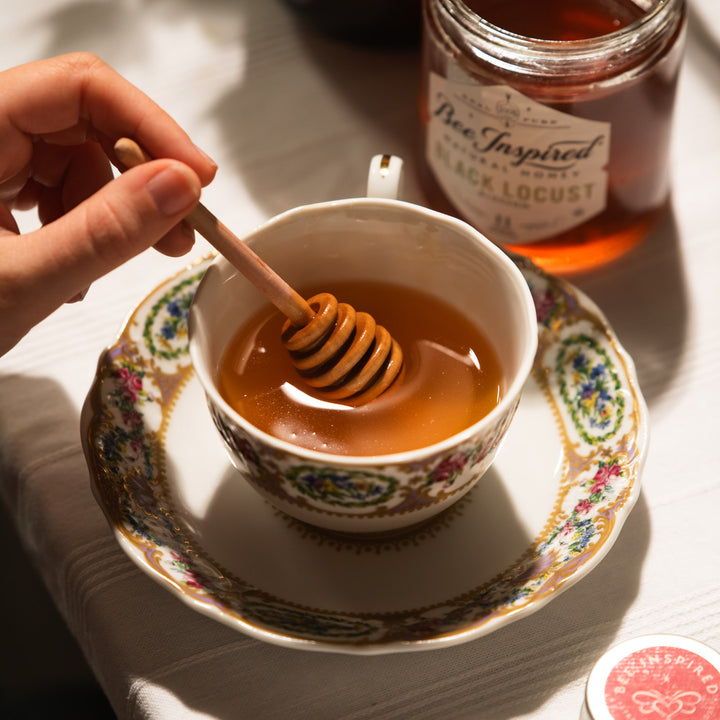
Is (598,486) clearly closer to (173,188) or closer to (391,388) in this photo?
(391,388)

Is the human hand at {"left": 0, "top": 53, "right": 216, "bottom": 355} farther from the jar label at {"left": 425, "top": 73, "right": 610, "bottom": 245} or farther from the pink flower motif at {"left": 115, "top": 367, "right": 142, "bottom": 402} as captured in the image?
the jar label at {"left": 425, "top": 73, "right": 610, "bottom": 245}

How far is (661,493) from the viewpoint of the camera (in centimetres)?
68

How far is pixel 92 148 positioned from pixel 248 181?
0.18 m

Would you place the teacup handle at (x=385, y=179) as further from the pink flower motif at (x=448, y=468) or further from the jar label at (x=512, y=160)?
the pink flower motif at (x=448, y=468)

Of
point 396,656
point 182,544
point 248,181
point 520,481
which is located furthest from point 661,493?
point 248,181

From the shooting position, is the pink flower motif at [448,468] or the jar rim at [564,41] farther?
the jar rim at [564,41]

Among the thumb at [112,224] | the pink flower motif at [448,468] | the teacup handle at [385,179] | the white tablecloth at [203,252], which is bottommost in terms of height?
the white tablecloth at [203,252]

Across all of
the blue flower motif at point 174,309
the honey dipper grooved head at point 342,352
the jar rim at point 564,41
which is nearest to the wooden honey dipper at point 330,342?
the honey dipper grooved head at point 342,352

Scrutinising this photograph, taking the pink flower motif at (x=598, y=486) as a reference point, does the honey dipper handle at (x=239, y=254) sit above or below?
above

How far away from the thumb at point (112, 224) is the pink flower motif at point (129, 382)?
12cm

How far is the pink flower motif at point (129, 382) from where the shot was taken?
2.21 ft

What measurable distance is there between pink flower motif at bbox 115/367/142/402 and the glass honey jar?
0.30 meters

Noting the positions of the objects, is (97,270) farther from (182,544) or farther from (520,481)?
(520,481)

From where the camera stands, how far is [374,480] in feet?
1.77
